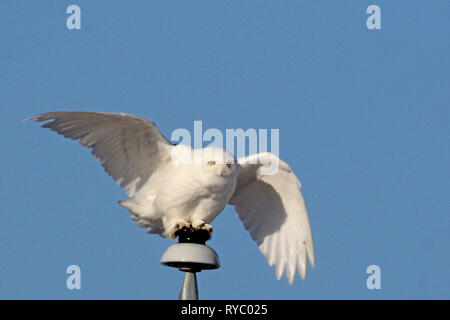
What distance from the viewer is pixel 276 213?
17.8 metres

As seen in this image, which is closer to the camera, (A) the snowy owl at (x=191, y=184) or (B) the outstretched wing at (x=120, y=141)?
(A) the snowy owl at (x=191, y=184)

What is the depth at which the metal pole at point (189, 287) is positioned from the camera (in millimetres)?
14086

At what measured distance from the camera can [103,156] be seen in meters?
16.6

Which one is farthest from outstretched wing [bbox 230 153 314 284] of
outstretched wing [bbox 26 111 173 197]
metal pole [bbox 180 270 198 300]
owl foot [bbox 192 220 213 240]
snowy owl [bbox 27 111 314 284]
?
metal pole [bbox 180 270 198 300]

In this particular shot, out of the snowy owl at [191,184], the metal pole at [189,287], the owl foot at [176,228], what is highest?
the snowy owl at [191,184]

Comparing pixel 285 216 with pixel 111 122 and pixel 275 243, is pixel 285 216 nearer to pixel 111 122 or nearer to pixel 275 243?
pixel 275 243

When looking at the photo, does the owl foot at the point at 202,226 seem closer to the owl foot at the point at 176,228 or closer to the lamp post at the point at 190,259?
the owl foot at the point at 176,228

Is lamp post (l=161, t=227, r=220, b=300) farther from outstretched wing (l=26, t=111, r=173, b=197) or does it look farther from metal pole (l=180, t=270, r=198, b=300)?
outstretched wing (l=26, t=111, r=173, b=197)

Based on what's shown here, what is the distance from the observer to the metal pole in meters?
14.1

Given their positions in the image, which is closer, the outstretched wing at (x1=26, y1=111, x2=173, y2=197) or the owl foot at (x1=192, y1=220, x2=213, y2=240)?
the owl foot at (x1=192, y1=220, x2=213, y2=240)

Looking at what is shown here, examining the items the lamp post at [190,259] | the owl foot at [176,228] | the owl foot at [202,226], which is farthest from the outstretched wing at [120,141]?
the lamp post at [190,259]

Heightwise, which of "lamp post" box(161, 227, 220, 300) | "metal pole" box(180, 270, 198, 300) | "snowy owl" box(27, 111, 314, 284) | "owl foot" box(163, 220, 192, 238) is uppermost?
"snowy owl" box(27, 111, 314, 284)

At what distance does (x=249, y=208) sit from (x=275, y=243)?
0.80 metres
